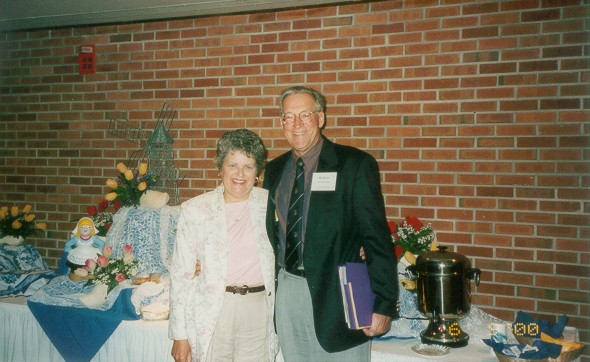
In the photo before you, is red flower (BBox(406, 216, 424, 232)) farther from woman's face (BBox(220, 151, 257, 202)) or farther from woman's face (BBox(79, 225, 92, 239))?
woman's face (BBox(79, 225, 92, 239))

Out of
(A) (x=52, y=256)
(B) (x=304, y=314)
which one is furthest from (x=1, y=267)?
(B) (x=304, y=314)

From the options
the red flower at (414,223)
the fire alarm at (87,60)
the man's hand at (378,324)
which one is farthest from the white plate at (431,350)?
the fire alarm at (87,60)

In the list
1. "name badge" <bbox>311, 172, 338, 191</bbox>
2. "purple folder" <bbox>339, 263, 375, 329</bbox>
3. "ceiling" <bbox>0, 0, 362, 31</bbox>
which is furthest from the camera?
"ceiling" <bbox>0, 0, 362, 31</bbox>

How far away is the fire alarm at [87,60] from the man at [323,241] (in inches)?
89.8

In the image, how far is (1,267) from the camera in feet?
10.0

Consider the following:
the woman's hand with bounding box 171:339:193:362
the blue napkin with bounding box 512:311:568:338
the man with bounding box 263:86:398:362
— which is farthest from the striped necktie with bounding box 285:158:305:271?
the blue napkin with bounding box 512:311:568:338

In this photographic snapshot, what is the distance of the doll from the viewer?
282 cm

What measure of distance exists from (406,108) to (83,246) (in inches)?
92.3

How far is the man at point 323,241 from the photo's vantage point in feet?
5.69

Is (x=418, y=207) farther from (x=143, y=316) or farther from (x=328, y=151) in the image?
(x=143, y=316)

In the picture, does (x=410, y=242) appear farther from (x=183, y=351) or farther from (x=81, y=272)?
(x=81, y=272)

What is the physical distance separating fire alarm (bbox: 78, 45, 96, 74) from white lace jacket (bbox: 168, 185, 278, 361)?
2.13 metres

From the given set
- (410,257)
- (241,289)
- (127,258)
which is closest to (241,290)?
(241,289)

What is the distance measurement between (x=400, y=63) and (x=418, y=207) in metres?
0.95
